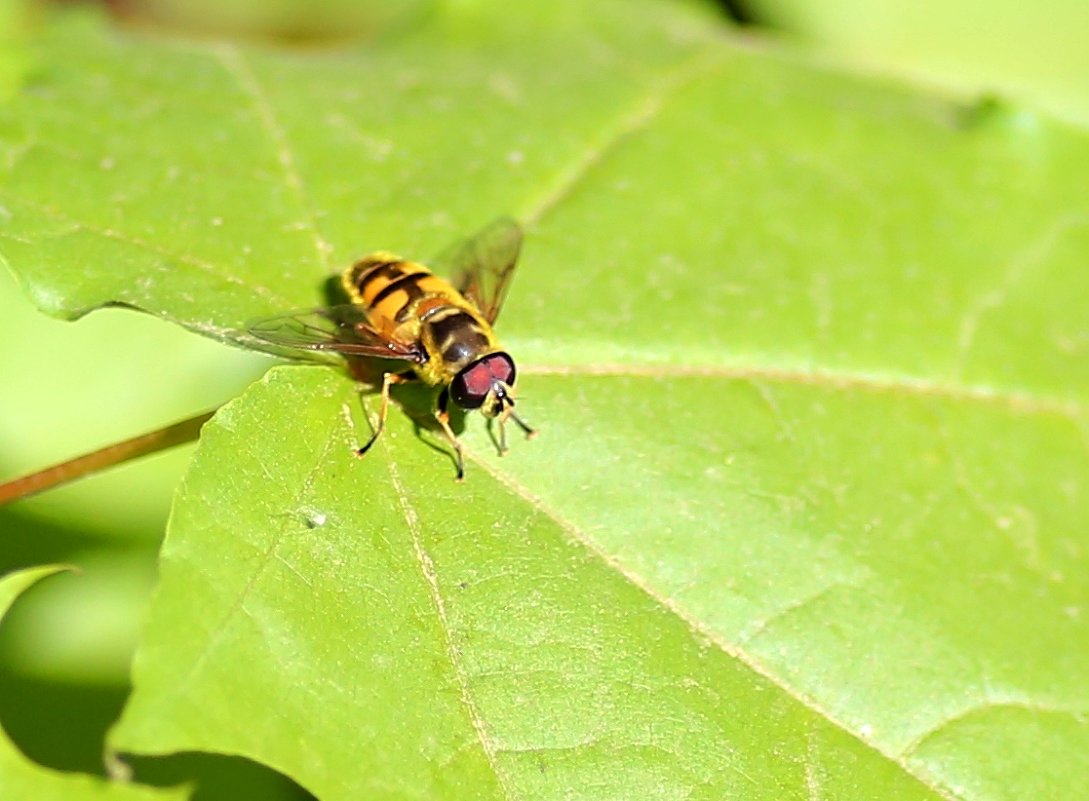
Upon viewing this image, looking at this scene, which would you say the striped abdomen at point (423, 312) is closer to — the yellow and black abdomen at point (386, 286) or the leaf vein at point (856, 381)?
the yellow and black abdomen at point (386, 286)

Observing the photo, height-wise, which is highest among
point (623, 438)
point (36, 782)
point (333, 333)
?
point (333, 333)

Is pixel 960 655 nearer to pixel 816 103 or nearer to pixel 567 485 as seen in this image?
pixel 567 485

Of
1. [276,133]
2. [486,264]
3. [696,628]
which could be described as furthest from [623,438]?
[276,133]

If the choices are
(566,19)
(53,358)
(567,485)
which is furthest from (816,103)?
(53,358)

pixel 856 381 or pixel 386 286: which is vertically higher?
pixel 386 286

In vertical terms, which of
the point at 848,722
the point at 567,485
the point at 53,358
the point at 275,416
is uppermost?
the point at 275,416

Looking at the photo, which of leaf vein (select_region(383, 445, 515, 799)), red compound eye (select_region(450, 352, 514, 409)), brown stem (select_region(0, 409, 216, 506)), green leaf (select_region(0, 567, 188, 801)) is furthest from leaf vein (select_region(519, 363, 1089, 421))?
green leaf (select_region(0, 567, 188, 801))

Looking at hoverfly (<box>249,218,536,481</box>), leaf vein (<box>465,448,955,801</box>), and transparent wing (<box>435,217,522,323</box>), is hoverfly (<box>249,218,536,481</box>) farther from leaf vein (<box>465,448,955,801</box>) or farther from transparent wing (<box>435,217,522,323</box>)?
leaf vein (<box>465,448,955,801</box>)

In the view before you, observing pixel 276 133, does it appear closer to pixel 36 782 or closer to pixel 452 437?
pixel 452 437
